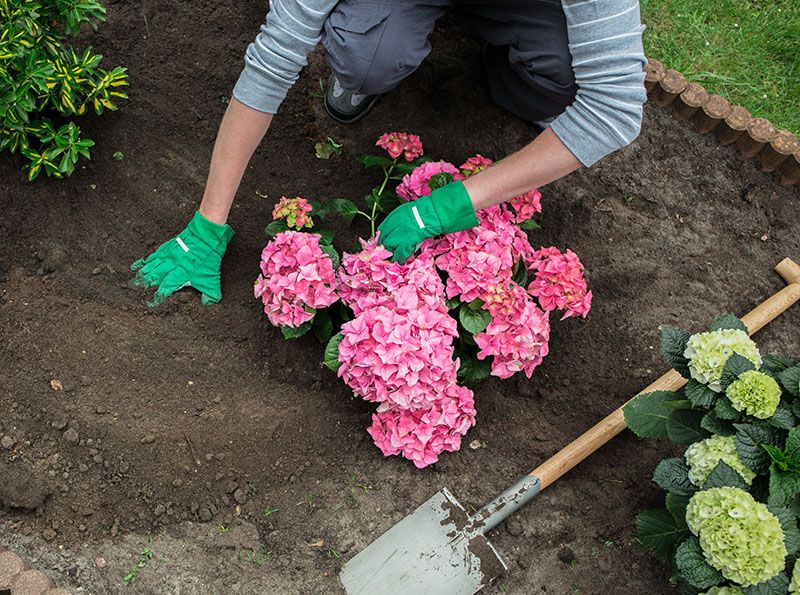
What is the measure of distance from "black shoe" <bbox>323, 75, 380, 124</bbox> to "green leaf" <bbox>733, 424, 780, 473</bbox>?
5.26 feet

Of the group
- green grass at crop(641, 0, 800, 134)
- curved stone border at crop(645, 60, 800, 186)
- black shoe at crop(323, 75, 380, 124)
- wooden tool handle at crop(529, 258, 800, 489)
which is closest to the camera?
wooden tool handle at crop(529, 258, 800, 489)

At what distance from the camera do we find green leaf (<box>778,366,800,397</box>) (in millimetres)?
1925

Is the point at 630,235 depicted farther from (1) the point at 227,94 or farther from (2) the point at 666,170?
(1) the point at 227,94

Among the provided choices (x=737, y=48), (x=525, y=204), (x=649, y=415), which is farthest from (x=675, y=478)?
(x=737, y=48)

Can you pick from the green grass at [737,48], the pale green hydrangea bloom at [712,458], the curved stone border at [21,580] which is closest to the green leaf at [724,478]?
the pale green hydrangea bloom at [712,458]

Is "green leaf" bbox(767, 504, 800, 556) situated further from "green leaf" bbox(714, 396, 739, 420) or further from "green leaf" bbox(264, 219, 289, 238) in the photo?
"green leaf" bbox(264, 219, 289, 238)

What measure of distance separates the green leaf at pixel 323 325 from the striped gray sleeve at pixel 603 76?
0.84 meters

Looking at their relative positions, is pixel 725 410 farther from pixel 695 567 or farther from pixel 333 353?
pixel 333 353

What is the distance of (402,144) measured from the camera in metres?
2.50

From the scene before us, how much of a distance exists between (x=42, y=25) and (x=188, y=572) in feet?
5.34

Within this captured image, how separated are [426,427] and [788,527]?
0.92 meters

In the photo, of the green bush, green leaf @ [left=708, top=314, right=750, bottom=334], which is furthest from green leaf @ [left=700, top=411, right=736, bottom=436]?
the green bush

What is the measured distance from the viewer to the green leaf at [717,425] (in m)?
1.91

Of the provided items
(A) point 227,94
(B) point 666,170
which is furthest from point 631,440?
(A) point 227,94
